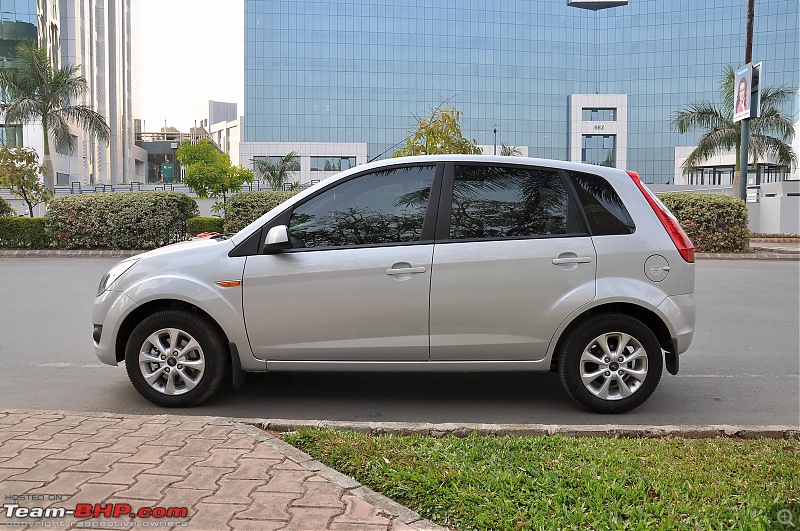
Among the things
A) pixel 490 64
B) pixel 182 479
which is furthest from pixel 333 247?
pixel 490 64

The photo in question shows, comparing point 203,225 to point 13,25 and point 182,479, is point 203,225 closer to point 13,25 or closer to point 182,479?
point 182,479

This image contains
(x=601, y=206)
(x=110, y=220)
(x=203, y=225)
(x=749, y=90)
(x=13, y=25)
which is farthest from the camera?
(x=13, y=25)

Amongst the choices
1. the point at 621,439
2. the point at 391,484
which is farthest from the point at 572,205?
the point at 391,484

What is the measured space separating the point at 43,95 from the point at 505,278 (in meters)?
36.6

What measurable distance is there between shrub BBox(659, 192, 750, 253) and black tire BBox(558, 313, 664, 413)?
680 inches

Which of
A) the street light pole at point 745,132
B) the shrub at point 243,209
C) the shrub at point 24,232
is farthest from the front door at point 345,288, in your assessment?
the street light pole at point 745,132

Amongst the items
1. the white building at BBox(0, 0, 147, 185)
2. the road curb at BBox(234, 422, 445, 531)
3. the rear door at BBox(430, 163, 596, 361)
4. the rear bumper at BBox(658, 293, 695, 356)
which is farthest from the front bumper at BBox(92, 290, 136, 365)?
the white building at BBox(0, 0, 147, 185)

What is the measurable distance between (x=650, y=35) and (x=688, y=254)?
95884mm

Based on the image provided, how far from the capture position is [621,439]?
14.7 feet

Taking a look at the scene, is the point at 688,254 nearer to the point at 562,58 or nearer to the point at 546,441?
the point at 546,441

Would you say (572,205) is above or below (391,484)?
above

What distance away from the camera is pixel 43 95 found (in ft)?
117

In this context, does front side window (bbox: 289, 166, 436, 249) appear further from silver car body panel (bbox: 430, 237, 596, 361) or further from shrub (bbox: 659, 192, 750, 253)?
shrub (bbox: 659, 192, 750, 253)

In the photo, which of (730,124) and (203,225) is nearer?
(203,225)
